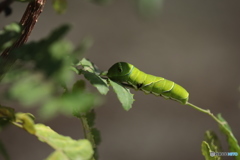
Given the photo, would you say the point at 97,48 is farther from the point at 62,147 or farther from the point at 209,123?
the point at 62,147

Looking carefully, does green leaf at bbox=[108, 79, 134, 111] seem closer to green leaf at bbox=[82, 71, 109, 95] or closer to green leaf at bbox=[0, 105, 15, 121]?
green leaf at bbox=[82, 71, 109, 95]

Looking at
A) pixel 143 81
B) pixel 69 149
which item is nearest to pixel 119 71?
pixel 143 81

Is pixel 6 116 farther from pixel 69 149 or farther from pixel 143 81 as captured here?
pixel 143 81

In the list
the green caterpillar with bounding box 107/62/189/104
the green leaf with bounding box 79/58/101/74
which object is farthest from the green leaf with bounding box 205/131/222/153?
the green leaf with bounding box 79/58/101/74

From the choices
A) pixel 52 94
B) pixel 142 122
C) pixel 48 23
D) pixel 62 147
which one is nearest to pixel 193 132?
pixel 142 122

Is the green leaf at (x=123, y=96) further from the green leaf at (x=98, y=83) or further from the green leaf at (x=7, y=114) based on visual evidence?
the green leaf at (x=7, y=114)

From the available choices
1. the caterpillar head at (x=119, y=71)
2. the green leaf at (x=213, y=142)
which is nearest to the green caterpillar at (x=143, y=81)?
the caterpillar head at (x=119, y=71)
